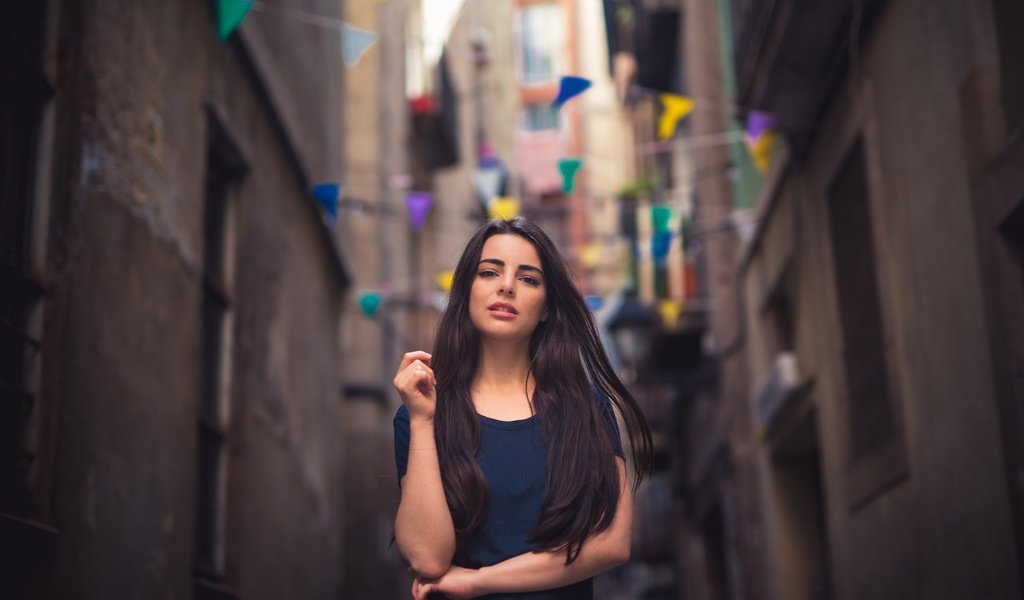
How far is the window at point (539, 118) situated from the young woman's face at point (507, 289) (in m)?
39.8

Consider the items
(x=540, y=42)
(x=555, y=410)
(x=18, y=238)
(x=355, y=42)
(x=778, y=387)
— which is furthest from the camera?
(x=540, y=42)

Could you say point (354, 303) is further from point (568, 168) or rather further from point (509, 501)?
point (509, 501)

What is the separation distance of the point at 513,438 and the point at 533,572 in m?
0.40

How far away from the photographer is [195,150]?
7.07 m

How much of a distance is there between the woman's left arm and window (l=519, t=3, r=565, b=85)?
41.7 meters

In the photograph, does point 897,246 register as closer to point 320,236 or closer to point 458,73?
point 320,236

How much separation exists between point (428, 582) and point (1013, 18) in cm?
342

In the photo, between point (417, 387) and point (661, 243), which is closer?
point (417, 387)

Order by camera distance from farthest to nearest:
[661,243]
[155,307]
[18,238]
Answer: [661,243] → [155,307] → [18,238]

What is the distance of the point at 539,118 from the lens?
43.8 m

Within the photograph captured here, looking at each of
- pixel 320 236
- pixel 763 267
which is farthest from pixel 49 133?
pixel 763 267

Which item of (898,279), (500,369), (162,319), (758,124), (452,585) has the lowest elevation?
(452,585)

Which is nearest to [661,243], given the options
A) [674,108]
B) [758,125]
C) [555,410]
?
[674,108]

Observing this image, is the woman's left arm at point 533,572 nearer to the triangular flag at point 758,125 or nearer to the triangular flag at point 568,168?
the triangular flag at point 758,125
